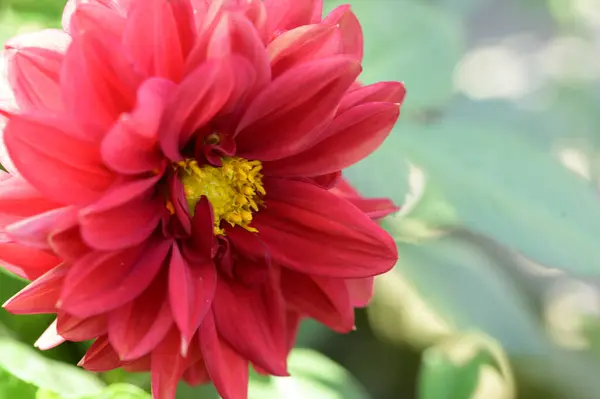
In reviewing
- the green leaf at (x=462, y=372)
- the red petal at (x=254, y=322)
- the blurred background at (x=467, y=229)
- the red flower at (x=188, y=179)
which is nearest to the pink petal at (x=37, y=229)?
the red flower at (x=188, y=179)

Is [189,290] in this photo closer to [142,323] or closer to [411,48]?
[142,323]

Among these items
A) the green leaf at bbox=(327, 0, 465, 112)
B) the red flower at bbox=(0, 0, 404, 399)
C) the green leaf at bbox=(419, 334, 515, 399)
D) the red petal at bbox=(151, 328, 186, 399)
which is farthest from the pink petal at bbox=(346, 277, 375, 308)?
the green leaf at bbox=(327, 0, 465, 112)

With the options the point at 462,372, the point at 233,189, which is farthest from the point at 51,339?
the point at 462,372

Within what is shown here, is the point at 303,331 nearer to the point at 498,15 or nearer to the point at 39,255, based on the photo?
the point at 39,255

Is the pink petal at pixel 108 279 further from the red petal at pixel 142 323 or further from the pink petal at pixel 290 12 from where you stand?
the pink petal at pixel 290 12

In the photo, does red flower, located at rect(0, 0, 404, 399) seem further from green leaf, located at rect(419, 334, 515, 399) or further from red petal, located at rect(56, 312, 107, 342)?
green leaf, located at rect(419, 334, 515, 399)

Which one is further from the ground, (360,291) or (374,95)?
(374,95)
